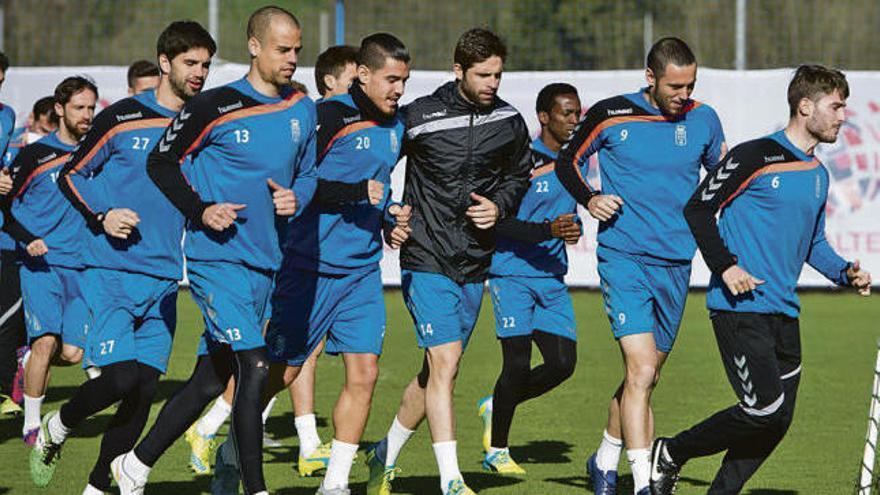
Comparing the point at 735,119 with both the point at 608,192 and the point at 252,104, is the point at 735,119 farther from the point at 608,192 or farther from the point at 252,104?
the point at 252,104

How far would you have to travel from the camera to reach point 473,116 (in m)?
8.62

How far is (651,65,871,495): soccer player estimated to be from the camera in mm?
7578

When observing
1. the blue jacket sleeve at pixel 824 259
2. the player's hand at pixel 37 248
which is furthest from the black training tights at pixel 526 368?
the player's hand at pixel 37 248

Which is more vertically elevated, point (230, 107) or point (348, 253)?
point (230, 107)

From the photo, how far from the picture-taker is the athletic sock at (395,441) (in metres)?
8.69

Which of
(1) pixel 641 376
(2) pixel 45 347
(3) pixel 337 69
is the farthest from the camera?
(2) pixel 45 347

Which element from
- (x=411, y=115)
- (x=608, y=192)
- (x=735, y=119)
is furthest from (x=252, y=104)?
(x=735, y=119)

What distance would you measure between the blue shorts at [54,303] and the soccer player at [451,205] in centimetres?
306

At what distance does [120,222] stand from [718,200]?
110 inches

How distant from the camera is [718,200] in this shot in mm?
7660

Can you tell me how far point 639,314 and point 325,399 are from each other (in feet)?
14.5

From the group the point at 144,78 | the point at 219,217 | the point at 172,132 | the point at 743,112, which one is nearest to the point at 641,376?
the point at 219,217

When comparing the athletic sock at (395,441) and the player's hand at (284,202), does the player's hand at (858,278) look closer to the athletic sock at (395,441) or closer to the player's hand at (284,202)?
the athletic sock at (395,441)

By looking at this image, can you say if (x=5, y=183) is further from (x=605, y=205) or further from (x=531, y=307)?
(x=605, y=205)
